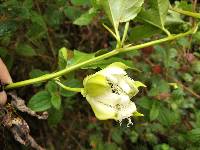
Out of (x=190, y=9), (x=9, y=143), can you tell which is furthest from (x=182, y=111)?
(x=9, y=143)

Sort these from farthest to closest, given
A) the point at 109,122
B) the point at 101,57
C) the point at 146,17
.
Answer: the point at 109,122, the point at 146,17, the point at 101,57

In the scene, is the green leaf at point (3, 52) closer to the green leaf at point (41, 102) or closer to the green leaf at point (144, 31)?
the green leaf at point (41, 102)

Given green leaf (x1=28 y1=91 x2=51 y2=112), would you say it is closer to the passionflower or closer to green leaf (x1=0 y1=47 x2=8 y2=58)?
green leaf (x1=0 y1=47 x2=8 y2=58)

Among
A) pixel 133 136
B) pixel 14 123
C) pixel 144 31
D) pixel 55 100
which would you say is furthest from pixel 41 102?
pixel 133 136

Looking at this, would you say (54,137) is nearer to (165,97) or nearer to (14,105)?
(165,97)

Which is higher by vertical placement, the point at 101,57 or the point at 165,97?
the point at 101,57

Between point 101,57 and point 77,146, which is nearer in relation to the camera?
point 101,57

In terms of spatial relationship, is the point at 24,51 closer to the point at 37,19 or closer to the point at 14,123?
the point at 37,19

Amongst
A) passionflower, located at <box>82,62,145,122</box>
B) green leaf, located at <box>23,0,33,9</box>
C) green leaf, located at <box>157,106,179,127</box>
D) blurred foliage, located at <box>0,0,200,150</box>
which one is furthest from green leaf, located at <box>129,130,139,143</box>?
passionflower, located at <box>82,62,145,122</box>
